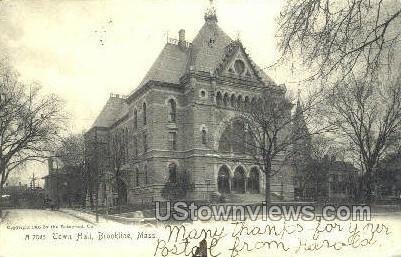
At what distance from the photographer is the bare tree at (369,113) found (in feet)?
39.9

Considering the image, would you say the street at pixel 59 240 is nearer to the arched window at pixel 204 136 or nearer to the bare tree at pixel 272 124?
the bare tree at pixel 272 124

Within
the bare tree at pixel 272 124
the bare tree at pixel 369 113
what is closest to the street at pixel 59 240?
the bare tree at pixel 369 113

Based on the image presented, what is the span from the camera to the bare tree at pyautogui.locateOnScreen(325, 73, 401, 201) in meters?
12.2

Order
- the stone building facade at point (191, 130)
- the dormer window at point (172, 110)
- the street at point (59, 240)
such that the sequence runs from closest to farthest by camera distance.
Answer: the street at point (59, 240)
the stone building facade at point (191, 130)
the dormer window at point (172, 110)

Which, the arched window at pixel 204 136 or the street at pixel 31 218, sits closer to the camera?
the street at pixel 31 218

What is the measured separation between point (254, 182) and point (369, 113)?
11.7 meters

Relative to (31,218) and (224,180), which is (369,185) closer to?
(31,218)

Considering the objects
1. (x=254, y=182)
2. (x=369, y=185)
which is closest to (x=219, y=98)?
(x=254, y=182)

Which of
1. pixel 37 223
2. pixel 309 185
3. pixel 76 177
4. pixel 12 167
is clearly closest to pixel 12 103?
pixel 12 167

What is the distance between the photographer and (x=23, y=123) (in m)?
9.53

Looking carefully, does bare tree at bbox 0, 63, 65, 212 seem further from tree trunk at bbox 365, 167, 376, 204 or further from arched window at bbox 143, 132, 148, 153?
arched window at bbox 143, 132, 148, 153

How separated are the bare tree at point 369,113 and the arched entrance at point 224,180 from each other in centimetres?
968

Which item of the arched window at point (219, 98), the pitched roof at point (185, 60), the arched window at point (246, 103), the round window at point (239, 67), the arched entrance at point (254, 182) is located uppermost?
the pitched roof at point (185, 60)
